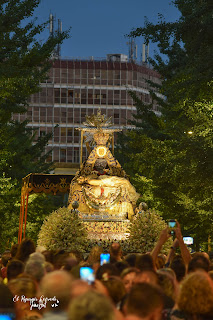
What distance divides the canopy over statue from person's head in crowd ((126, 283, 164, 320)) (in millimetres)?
21744

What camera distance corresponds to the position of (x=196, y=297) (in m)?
7.11

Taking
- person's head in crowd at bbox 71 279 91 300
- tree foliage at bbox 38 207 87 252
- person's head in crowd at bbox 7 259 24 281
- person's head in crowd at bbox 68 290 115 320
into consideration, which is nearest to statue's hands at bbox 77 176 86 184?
tree foliage at bbox 38 207 87 252

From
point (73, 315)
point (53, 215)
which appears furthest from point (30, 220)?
point (73, 315)

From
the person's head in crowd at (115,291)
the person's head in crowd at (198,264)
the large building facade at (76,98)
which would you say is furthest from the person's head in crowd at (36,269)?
the large building facade at (76,98)

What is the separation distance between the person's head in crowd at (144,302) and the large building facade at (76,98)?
9430cm

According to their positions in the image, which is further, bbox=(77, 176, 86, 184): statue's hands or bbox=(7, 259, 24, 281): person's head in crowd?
bbox=(77, 176, 86, 184): statue's hands

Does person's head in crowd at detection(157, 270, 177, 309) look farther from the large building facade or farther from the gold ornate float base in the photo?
the large building facade

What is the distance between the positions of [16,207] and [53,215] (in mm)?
20331

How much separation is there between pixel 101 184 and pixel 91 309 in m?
23.4

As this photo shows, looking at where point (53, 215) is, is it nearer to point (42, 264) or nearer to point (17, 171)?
point (42, 264)

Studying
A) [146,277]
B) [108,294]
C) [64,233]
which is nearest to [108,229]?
[64,233]

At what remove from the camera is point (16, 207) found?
45.3 m

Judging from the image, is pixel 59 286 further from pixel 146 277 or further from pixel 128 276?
pixel 128 276

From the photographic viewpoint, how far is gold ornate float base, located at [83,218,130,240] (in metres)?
27.3
